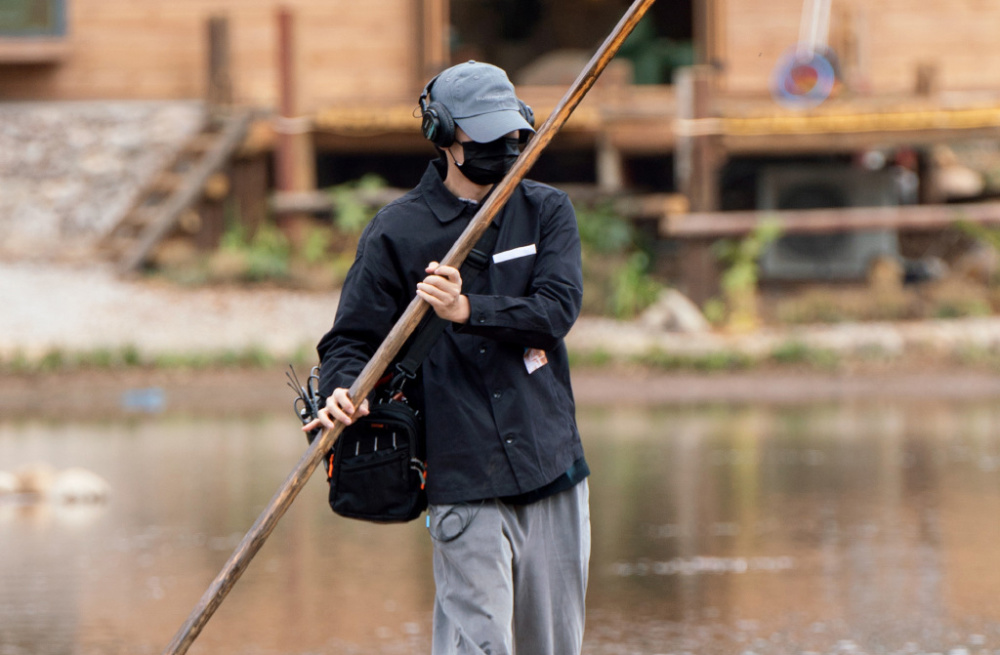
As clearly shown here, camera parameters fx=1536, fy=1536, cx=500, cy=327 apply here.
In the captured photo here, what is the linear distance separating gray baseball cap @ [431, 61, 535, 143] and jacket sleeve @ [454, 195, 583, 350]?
259mm

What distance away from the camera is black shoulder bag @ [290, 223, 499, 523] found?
147 inches

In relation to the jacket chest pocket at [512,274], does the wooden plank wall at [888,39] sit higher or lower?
higher

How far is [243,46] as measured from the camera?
1883 cm

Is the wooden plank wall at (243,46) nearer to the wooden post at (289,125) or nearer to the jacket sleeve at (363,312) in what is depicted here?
the wooden post at (289,125)

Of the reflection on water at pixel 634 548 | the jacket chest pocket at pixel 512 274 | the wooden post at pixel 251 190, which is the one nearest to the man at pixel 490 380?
the jacket chest pocket at pixel 512 274

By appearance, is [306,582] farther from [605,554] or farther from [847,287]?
[847,287]

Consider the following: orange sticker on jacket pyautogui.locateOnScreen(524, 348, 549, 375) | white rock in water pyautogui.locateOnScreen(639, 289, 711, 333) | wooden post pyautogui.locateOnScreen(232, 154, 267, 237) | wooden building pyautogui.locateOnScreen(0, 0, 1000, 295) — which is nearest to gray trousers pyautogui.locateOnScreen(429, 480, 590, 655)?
orange sticker on jacket pyautogui.locateOnScreen(524, 348, 549, 375)

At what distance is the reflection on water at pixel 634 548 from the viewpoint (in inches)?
236

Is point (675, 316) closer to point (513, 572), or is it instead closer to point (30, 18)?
point (30, 18)

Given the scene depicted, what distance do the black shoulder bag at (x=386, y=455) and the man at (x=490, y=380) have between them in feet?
0.19

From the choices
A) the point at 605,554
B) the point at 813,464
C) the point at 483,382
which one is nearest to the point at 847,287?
the point at 813,464

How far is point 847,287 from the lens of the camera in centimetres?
1688

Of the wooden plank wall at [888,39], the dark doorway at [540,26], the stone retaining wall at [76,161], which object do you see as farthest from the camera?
the dark doorway at [540,26]

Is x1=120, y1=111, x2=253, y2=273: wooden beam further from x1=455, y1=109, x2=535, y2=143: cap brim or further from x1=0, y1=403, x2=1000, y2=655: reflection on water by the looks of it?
x1=455, y1=109, x2=535, y2=143: cap brim
